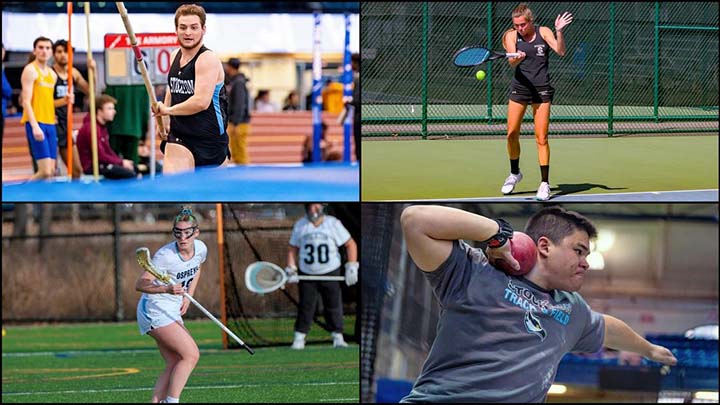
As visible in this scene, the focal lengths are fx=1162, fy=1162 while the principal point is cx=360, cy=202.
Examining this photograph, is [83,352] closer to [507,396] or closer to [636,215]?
[636,215]

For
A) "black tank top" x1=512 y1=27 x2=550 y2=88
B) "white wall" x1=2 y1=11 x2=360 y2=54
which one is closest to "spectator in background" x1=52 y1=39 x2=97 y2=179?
"white wall" x1=2 y1=11 x2=360 y2=54

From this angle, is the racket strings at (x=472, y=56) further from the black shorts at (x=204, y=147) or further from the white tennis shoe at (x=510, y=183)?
the black shorts at (x=204, y=147)

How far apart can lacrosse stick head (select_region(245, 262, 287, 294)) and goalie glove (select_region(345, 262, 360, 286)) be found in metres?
→ 0.44

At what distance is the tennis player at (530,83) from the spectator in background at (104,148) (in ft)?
A: 11.8

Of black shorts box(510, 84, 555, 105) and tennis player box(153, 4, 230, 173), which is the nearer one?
tennis player box(153, 4, 230, 173)

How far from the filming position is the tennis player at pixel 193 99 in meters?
7.14

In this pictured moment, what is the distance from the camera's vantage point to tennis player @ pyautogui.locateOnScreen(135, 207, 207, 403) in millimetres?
6477

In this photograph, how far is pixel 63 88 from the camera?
9.80 metres

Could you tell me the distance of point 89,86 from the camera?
32.0ft

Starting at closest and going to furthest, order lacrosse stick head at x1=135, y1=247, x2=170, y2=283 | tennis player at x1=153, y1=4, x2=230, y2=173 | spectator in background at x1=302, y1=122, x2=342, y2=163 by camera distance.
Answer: lacrosse stick head at x1=135, y1=247, x2=170, y2=283 < tennis player at x1=153, y1=4, x2=230, y2=173 < spectator in background at x1=302, y1=122, x2=342, y2=163

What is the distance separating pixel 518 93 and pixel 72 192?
394cm

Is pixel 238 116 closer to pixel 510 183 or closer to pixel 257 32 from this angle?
pixel 510 183

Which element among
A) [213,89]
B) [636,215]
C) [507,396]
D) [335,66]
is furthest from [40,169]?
[335,66]

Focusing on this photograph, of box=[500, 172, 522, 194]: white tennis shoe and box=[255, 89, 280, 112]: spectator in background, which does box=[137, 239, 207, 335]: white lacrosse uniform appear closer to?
box=[500, 172, 522, 194]: white tennis shoe
